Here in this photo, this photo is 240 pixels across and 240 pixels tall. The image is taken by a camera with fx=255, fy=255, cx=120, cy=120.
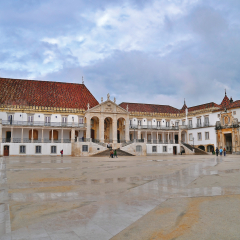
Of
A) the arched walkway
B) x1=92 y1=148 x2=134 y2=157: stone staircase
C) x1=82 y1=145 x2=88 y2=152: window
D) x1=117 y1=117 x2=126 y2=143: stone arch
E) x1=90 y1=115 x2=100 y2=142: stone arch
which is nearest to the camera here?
x1=92 y1=148 x2=134 y2=157: stone staircase

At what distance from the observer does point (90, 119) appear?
46875mm

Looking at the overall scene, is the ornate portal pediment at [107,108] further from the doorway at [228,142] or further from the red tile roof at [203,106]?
the doorway at [228,142]

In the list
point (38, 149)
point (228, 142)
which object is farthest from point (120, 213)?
point (228, 142)

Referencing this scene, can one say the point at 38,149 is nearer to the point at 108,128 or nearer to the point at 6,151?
the point at 6,151

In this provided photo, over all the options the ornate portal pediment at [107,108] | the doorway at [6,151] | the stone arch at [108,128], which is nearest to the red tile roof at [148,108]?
the stone arch at [108,128]

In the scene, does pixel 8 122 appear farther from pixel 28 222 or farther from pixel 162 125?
pixel 28 222

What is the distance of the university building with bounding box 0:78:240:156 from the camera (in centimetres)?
4309

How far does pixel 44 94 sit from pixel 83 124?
A: 9.64m

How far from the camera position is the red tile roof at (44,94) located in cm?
4606

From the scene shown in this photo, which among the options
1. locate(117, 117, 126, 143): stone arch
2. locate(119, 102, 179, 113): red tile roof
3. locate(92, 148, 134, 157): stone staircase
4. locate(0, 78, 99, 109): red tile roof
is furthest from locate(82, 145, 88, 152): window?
locate(119, 102, 179, 113): red tile roof

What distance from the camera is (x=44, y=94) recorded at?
48.8 metres

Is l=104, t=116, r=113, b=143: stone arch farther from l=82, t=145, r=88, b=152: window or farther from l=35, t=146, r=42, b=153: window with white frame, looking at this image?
l=35, t=146, r=42, b=153: window with white frame

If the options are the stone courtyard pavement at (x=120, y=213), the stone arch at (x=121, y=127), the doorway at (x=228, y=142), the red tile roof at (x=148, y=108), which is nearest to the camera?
the stone courtyard pavement at (x=120, y=213)

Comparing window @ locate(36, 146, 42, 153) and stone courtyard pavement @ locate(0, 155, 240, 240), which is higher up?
window @ locate(36, 146, 42, 153)
